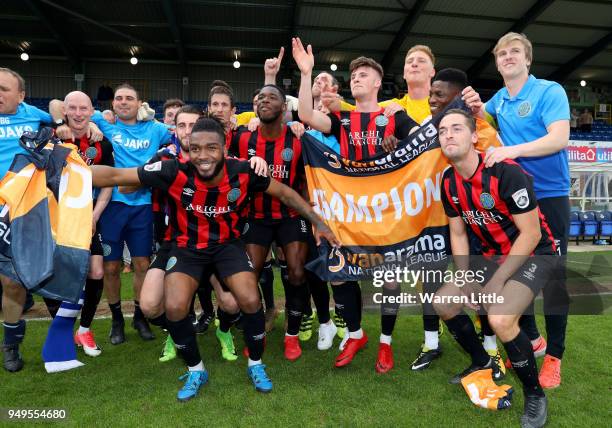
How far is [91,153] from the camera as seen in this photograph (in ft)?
13.7

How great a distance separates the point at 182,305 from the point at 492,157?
8.04 feet

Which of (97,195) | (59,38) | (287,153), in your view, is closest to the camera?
(287,153)

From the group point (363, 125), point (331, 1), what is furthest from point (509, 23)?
point (363, 125)

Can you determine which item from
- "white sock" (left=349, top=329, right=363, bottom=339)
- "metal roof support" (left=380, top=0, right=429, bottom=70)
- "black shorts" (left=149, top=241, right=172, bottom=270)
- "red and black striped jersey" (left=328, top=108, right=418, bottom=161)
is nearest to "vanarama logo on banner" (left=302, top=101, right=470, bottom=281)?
"red and black striped jersey" (left=328, top=108, right=418, bottom=161)

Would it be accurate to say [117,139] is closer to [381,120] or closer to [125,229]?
[125,229]

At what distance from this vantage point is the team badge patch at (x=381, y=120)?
12.1 ft

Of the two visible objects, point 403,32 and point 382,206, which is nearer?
point 382,206

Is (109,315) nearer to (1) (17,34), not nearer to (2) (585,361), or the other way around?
(2) (585,361)

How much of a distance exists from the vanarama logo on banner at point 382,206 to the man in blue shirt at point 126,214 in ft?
6.27

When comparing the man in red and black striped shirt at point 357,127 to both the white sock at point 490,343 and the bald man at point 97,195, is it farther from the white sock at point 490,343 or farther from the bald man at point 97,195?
the bald man at point 97,195

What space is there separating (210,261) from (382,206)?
1.51 meters

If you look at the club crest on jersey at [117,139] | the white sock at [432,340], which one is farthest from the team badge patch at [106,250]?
the white sock at [432,340]

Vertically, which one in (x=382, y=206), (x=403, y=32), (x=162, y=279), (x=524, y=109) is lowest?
(x=162, y=279)

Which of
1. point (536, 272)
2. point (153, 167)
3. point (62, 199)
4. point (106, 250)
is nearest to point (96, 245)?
point (106, 250)
